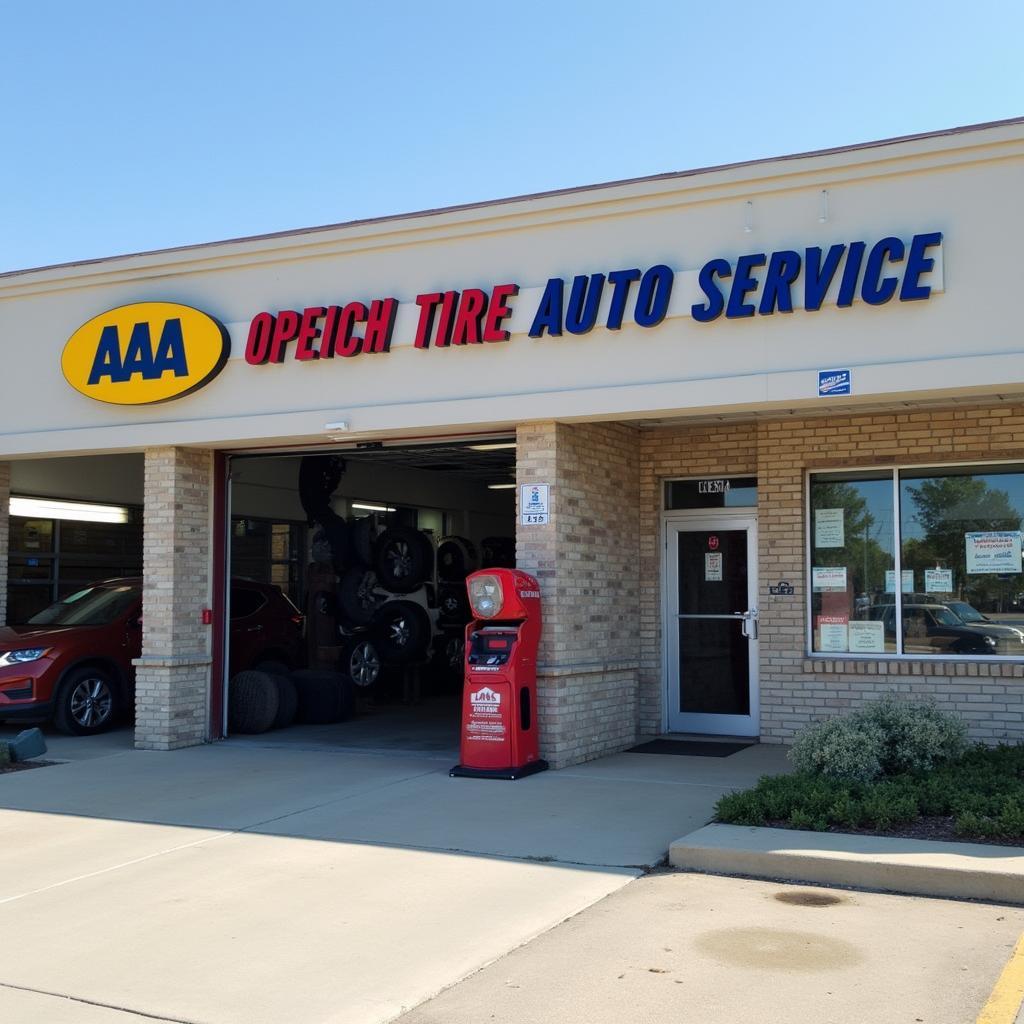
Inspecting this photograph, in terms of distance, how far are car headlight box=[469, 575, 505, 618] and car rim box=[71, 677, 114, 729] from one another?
5.42m

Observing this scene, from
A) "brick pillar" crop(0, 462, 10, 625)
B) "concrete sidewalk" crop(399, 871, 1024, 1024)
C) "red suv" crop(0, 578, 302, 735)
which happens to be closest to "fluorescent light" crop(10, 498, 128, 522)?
"brick pillar" crop(0, 462, 10, 625)

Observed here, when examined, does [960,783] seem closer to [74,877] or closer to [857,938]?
[857,938]

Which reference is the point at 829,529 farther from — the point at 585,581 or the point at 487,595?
the point at 487,595

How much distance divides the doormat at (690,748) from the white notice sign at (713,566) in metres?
1.68

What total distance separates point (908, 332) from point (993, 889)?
450 centimetres

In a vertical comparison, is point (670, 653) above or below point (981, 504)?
below

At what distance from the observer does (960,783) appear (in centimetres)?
816

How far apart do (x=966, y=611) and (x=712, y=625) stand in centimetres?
260

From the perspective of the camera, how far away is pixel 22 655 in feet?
42.1

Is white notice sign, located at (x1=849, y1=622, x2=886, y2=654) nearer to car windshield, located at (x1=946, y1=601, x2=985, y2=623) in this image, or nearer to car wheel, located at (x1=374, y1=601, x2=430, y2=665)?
car windshield, located at (x1=946, y1=601, x2=985, y2=623)

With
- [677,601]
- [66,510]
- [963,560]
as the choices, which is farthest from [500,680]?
[66,510]

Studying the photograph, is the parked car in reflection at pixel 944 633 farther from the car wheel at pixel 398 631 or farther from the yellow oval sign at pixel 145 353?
the yellow oval sign at pixel 145 353

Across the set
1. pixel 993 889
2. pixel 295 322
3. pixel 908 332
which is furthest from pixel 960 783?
pixel 295 322

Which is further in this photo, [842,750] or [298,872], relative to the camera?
[842,750]
